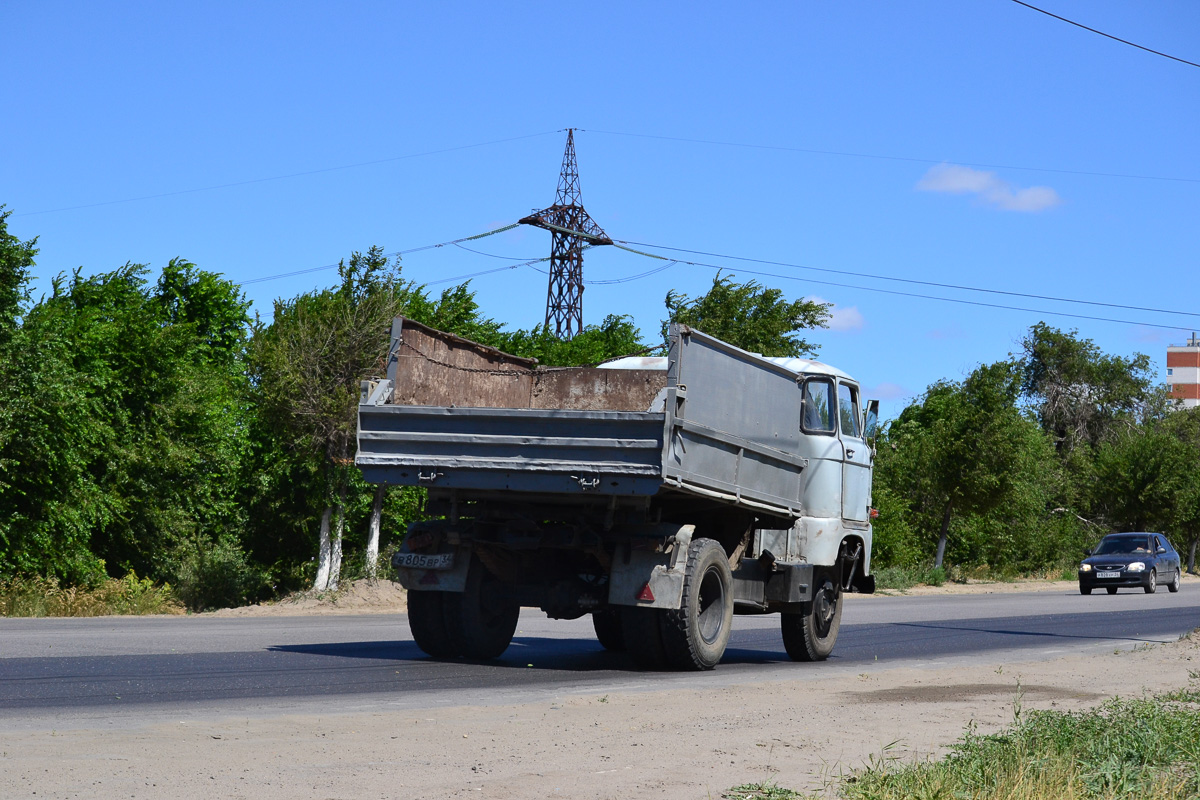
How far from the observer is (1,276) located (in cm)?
2492

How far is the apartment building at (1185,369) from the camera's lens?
5192 inches

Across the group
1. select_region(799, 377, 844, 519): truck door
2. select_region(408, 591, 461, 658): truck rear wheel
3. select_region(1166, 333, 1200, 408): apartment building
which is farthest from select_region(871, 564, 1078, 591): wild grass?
select_region(1166, 333, 1200, 408): apartment building

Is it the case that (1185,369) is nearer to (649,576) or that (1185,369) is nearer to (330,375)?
(330,375)

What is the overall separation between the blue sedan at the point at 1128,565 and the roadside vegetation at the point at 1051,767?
92.4 ft

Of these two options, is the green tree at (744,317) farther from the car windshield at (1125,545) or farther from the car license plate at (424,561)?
the car license plate at (424,561)

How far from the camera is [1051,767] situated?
6.06 metres

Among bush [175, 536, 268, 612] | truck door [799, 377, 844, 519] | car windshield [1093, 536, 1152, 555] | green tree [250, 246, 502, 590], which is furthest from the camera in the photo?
car windshield [1093, 536, 1152, 555]

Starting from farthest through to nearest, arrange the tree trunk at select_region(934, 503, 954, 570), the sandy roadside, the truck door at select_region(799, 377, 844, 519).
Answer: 1. the tree trunk at select_region(934, 503, 954, 570)
2. the truck door at select_region(799, 377, 844, 519)
3. the sandy roadside

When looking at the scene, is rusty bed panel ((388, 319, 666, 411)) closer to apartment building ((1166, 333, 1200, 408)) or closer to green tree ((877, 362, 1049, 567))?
green tree ((877, 362, 1049, 567))

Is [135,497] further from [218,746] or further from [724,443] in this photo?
[218,746]

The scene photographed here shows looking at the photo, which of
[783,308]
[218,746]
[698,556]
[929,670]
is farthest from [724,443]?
[783,308]

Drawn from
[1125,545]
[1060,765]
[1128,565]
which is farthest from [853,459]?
[1125,545]

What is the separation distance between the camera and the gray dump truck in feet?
34.9

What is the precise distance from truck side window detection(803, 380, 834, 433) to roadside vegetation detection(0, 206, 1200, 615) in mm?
2809
